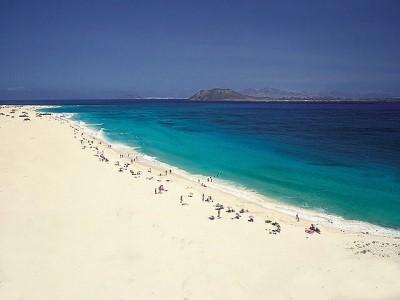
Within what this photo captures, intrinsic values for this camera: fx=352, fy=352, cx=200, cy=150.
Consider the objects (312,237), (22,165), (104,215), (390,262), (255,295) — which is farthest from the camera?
(22,165)

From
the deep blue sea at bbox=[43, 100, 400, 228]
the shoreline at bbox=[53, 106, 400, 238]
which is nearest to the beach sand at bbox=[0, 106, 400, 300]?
the shoreline at bbox=[53, 106, 400, 238]

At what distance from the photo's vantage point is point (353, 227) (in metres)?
18.4

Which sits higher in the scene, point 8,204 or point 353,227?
point 8,204

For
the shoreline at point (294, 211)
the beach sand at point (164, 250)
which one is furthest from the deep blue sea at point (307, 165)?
the beach sand at point (164, 250)

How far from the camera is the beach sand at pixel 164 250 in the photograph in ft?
37.7

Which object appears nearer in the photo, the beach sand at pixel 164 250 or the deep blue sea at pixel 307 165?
the beach sand at pixel 164 250

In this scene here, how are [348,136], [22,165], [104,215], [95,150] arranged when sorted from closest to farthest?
[104,215] < [22,165] < [95,150] < [348,136]

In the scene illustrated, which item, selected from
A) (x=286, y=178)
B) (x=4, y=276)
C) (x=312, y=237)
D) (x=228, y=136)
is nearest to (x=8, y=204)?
(x=4, y=276)

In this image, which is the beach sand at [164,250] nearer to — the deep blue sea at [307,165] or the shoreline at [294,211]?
the shoreline at [294,211]

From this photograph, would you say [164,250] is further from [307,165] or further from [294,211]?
[307,165]

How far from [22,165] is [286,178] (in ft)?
66.8

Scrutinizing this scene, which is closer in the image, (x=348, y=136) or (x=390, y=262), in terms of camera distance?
(x=390, y=262)

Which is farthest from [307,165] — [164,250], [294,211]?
[164,250]

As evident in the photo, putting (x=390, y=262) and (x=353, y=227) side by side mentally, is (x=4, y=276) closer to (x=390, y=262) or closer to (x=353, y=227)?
(x=390, y=262)
